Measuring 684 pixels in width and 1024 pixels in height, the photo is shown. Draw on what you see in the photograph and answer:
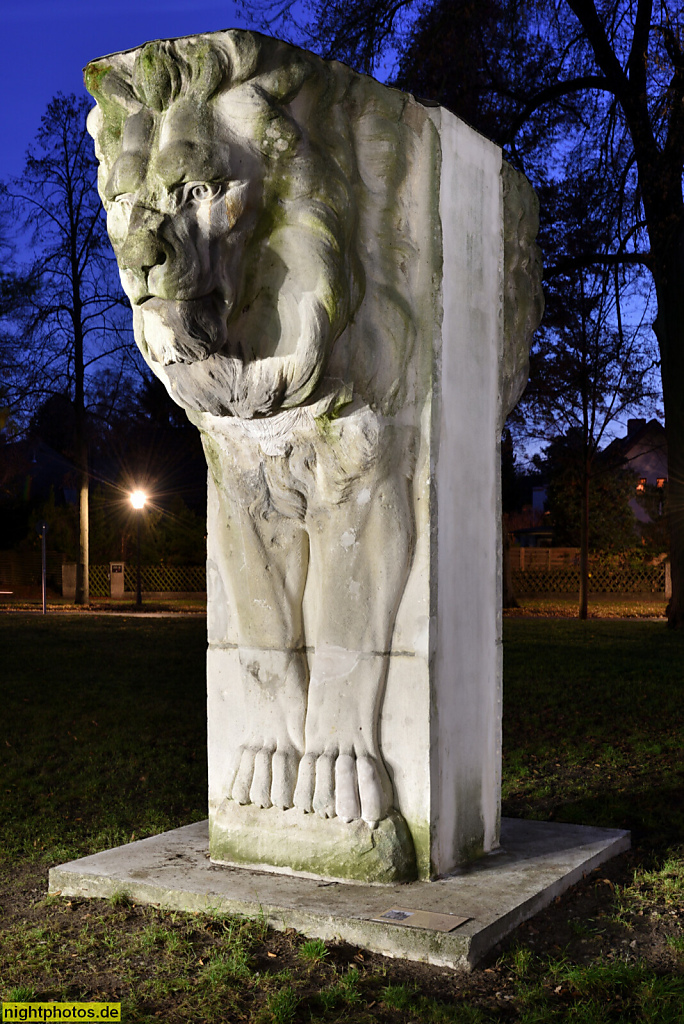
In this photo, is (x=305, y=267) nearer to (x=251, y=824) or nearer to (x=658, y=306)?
(x=251, y=824)

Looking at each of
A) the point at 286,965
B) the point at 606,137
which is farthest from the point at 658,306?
the point at 286,965

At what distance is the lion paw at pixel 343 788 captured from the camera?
4137 mm

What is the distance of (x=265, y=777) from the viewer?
4371mm

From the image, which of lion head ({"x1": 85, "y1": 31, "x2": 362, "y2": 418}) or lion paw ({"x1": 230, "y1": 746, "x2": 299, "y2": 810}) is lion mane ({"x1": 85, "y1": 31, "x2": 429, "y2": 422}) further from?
lion paw ({"x1": 230, "y1": 746, "x2": 299, "y2": 810})

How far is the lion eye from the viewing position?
11.9 feet

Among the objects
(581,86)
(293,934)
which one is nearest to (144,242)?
(293,934)

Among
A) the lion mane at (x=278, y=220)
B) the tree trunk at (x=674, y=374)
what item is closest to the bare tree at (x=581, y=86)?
the tree trunk at (x=674, y=374)

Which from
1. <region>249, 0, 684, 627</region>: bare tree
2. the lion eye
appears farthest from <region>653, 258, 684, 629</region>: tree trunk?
the lion eye

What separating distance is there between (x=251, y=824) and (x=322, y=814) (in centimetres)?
35

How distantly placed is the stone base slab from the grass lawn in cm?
6

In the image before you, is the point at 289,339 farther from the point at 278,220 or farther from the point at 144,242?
the point at 144,242

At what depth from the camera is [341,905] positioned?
153 inches

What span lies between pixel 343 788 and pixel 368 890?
0.37 metres

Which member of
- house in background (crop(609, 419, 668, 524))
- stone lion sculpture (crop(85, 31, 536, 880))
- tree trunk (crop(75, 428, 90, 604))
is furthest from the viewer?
house in background (crop(609, 419, 668, 524))
